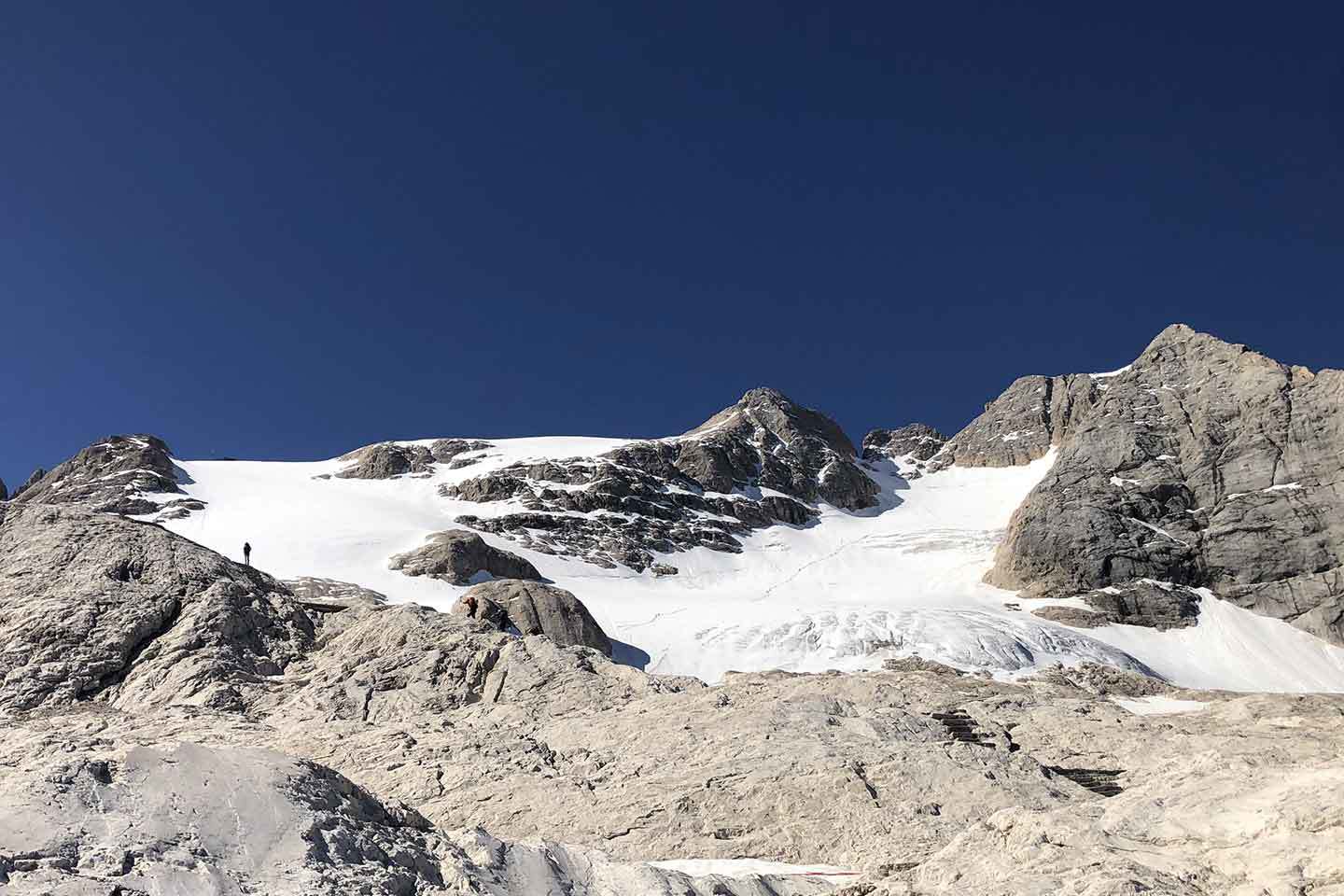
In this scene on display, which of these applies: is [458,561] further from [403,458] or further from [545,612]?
[403,458]

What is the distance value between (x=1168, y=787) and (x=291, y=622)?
1729 cm

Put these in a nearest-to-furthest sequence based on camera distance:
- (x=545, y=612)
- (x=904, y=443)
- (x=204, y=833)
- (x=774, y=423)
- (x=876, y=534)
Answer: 1. (x=204, y=833)
2. (x=545, y=612)
3. (x=876, y=534)
4. (x=774, y=423)
5. (x=904, y=443)

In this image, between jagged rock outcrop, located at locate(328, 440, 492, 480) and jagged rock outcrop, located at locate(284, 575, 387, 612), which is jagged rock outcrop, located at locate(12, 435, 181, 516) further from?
jagged rock outcrop, located at locate(284, 575, 387, 612)

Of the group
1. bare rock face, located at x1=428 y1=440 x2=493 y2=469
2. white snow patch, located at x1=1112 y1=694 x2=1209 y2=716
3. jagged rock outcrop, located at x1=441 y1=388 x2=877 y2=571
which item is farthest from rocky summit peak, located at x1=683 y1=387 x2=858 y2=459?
white snow patch, located at x1=1112 y1=694 x2=1209 y2=716

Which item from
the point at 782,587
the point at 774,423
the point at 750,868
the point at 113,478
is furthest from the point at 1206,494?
the point at 113,478

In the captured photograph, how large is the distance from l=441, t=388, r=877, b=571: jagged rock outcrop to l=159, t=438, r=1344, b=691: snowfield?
2.77 metres

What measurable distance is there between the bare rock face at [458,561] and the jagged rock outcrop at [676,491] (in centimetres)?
1151

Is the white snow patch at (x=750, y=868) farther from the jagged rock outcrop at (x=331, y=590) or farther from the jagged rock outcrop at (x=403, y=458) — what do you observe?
the jagged rock outcrop at (x=403, y=458)

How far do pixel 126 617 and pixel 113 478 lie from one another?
87.1 m

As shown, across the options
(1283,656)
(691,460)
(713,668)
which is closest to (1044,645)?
(713,668)

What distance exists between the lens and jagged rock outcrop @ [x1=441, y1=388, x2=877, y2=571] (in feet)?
285

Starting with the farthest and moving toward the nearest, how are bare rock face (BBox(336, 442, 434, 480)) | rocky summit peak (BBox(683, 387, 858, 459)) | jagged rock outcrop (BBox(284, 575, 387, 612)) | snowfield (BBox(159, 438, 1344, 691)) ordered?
rocky summit peak (BBox(683, 387, 858, 459)), bare rock face (BBox(336, 442, 434, 480)), snowfield (BBox(159, 438, 1344, 691)), jagged rock outcrop (BBox(284, 575, 387, 612))

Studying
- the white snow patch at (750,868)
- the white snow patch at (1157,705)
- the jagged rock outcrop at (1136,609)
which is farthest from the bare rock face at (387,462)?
the white snow patch at (750,868)

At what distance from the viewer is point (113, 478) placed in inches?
3610
